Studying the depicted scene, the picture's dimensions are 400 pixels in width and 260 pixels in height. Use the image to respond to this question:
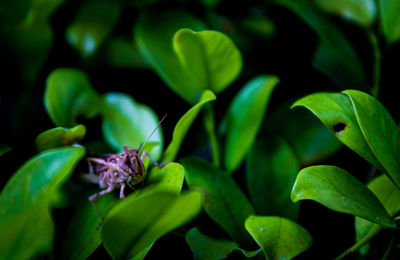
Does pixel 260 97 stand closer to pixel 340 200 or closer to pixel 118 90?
pixel 340 200

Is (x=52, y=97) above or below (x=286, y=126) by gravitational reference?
above

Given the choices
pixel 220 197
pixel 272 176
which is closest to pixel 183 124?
pixel 220 197

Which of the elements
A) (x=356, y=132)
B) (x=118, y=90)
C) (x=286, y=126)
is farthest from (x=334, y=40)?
(x=118, y=90)

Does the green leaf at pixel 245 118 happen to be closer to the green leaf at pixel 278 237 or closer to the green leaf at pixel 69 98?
the green leaf at pixel 278 237

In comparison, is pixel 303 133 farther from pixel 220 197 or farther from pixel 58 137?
pixel 58 137

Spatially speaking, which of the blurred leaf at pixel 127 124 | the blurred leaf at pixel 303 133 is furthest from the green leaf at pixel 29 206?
the blurred leaf at pixel 303 133

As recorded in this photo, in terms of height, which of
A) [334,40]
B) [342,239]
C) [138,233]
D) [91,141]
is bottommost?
[342,239]

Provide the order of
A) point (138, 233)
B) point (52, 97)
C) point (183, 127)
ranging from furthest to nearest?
point (52, 97) < point (183, 127) < point (138, 233)
